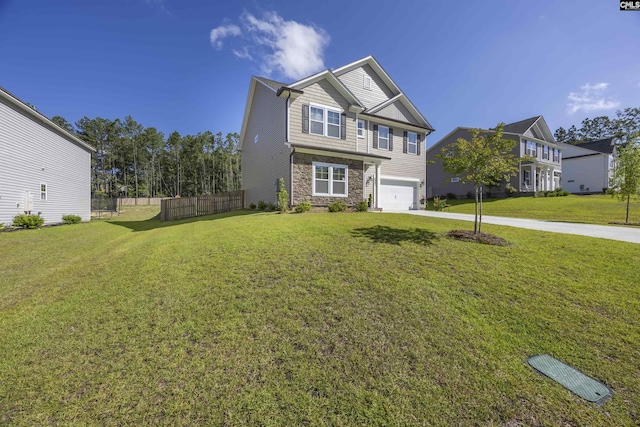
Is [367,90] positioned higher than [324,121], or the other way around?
[367,90]

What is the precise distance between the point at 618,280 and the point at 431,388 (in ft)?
17.0

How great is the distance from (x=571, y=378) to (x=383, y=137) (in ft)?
54.5

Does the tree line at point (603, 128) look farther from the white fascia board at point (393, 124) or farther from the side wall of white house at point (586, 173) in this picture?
the white fascia board at point (393, 124)

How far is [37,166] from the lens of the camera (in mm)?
14961

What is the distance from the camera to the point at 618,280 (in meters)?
4.80

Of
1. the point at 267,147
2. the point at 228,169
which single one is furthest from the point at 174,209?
the point at 228,169

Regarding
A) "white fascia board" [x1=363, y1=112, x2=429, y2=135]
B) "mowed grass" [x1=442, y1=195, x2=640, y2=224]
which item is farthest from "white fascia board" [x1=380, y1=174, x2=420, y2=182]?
"mowed grass" [x1=442, y1=195, x2=640, y2=224]

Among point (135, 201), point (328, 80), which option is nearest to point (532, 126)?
point (328, 80)

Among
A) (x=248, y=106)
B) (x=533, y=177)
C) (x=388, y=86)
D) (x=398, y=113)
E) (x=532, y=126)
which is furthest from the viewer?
(x=532, y=126)

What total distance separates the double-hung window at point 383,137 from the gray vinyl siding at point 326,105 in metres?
2.57

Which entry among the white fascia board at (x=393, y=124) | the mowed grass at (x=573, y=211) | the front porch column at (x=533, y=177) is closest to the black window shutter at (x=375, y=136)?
the white fascia board at (x=393, y=124)

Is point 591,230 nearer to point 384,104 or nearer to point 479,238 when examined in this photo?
point 479,238

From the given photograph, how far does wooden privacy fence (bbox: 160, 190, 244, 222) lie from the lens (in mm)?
19531

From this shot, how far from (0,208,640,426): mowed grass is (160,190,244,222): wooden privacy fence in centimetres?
1401
